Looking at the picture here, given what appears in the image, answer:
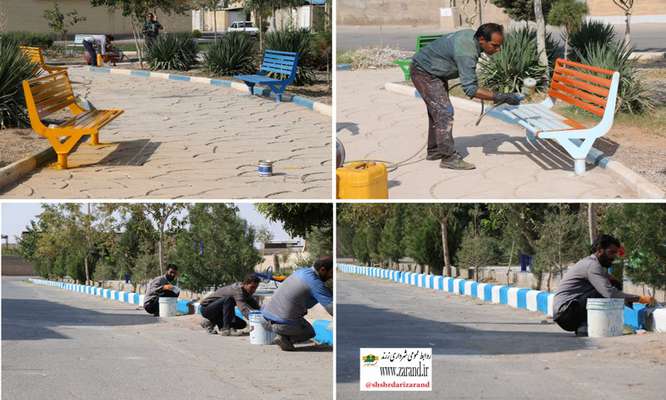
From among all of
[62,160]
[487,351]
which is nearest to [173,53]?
[62,160]

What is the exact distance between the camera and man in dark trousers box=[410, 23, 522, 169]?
764 centimetres

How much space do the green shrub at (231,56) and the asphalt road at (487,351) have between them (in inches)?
490

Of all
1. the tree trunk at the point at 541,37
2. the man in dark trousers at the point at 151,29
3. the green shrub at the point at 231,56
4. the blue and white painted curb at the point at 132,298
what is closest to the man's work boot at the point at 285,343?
the blue and white painted curb at the point at 132,298

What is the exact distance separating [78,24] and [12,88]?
125 ft

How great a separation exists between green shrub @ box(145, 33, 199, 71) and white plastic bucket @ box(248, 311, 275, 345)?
1475 cm

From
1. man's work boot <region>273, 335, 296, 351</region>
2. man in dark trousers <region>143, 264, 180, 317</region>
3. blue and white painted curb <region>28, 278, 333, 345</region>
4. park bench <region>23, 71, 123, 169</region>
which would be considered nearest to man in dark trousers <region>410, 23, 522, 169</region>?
blue and white painted curb <region>28, 278, 333, 345</region>

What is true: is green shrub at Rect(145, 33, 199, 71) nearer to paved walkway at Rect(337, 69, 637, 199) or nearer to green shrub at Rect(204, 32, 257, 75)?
green shrub at Rect(204, 32, 257, 75)

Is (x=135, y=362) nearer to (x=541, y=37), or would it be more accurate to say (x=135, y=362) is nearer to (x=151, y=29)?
(x=541, y=37)

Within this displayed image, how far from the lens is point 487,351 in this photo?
614cm

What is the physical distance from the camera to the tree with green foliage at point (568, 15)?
559 inches

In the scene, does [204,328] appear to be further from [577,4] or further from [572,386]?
[577,4]

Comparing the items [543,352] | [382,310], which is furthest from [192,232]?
[543,352]

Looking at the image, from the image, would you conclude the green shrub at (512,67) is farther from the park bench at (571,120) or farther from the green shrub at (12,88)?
the green shrub at (12,88)

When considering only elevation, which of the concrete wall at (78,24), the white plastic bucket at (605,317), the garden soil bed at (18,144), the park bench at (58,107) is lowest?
the white plastic bucket at (605,317)
